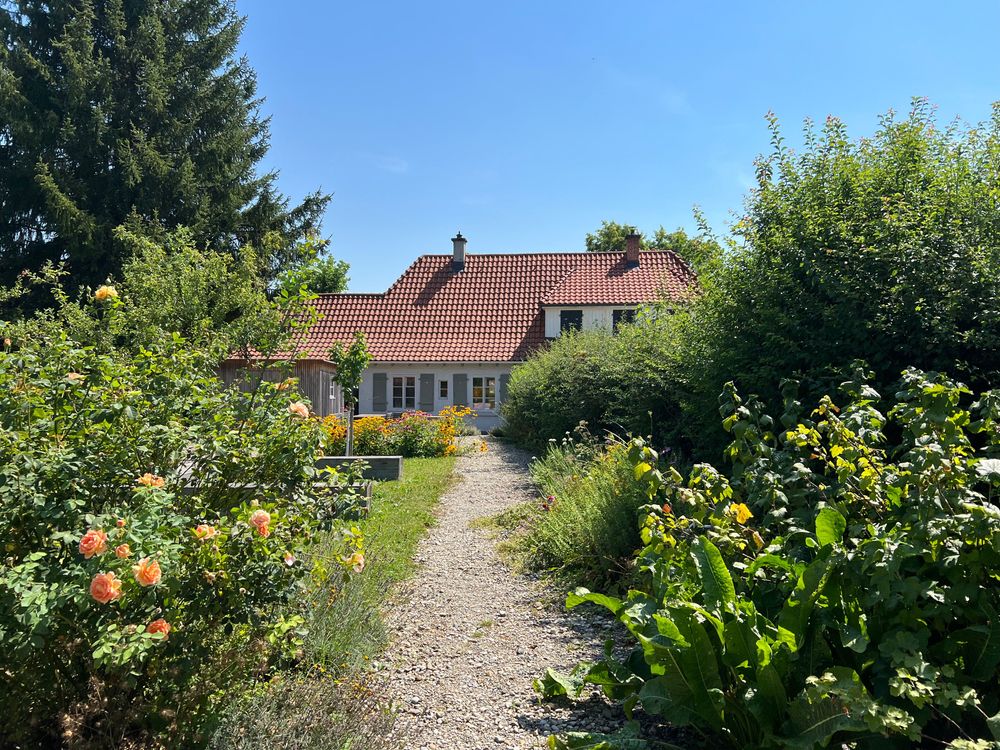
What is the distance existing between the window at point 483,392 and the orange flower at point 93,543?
2560 centimetres

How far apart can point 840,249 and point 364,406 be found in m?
24.0

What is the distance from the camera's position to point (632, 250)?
3041 centimetres

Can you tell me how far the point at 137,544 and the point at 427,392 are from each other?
83.6ft

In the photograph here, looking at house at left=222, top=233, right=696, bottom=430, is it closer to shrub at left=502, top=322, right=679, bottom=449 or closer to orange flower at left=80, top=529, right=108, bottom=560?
shrub at left=502, top=322, right=679, bottom=449

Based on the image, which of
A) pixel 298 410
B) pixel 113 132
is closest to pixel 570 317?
pixel 113 132

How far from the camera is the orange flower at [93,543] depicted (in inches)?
93.0

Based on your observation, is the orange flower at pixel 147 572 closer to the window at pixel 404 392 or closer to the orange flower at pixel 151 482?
the orange flower at pixel 151 482

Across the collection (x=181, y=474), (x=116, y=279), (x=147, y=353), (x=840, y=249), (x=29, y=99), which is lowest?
(x=181, y=474)

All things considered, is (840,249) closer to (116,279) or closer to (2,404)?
(2,404)

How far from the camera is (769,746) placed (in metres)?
2.88

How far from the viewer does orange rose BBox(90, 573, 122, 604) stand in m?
2.36

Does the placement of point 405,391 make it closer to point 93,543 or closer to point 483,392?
point 483,392

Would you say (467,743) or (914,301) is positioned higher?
(914,301)

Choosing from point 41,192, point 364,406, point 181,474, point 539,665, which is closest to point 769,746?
point 539,665
